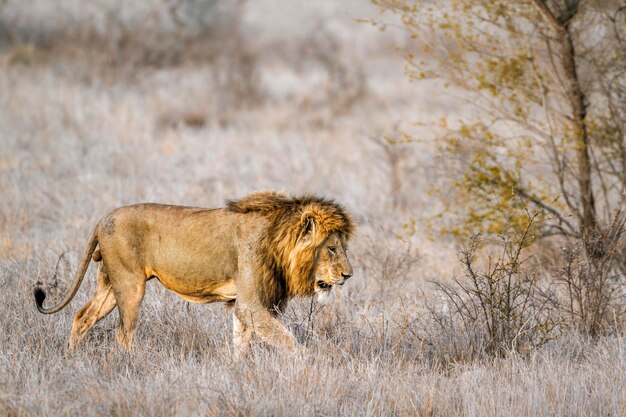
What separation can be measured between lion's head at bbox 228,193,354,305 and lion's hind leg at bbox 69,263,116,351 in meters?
1.18

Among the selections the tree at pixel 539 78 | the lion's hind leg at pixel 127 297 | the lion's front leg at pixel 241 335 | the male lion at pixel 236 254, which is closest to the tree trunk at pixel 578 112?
the tree at pixel 539 78

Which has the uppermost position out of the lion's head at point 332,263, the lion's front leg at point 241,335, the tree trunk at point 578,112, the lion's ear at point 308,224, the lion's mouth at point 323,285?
the tree trunk at point 578,112

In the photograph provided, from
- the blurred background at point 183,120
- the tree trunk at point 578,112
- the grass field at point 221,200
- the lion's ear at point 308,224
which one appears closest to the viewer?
the grass field at point 221,200

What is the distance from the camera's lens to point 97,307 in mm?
6027

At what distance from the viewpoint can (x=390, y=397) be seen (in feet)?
16.7

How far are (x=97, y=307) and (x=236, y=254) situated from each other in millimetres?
1114

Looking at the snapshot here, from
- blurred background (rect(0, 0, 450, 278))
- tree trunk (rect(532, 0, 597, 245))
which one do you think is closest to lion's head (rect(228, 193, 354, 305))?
blurred background (rect(0, 0, 450, 278))

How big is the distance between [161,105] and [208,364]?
41.2ft

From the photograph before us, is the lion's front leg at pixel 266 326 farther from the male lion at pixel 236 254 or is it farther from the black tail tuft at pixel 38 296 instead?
the black tail tuft at pixel 38 296

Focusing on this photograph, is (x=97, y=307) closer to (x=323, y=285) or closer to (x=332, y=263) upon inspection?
(x=323, y=285)

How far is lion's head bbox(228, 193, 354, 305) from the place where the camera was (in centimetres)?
558

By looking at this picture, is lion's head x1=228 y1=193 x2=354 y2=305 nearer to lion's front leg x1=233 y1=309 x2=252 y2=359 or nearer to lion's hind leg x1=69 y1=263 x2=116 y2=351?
lion's front leg x1=233 y1=309 x2=252 y2=359

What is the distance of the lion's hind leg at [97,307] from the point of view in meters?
5.96

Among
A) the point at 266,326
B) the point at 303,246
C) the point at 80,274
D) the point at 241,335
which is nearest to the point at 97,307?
the point at 80,274
